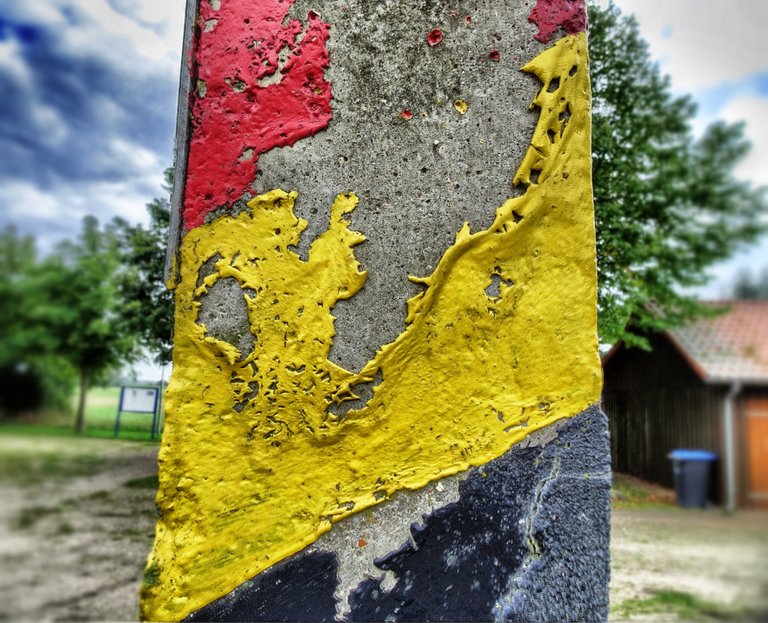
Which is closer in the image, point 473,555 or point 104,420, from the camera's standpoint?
point 473,555

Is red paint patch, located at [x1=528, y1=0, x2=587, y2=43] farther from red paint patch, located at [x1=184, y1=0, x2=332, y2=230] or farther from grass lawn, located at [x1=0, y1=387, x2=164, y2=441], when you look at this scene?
grass lawn, located at [x1=0, y1=387, x2=164, y2=441]

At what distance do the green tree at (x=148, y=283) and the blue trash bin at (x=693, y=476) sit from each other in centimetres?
234

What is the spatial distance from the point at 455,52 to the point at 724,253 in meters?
1.65

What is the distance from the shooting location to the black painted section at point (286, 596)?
0.82 m

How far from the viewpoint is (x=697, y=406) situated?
7.22 ft

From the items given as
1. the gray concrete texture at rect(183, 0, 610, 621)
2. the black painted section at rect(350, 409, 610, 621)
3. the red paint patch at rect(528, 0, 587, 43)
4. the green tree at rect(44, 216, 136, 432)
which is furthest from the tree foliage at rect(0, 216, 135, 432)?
the red paint patch at rect(528, 0, 587, 43)

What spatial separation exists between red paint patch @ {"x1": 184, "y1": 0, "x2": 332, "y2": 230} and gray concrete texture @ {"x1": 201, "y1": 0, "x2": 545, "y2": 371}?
0.10ft

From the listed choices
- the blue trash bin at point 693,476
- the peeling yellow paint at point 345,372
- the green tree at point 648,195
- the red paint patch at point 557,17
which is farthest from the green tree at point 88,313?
the blue trash bin at point 693,476

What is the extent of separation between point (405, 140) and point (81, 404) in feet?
3.50

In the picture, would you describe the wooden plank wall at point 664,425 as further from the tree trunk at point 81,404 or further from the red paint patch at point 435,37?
the tree trunk at point 81,404

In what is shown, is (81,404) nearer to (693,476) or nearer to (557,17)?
(557,17)

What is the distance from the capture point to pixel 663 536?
2059mm

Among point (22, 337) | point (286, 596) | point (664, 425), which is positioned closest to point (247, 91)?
point (22, 337)

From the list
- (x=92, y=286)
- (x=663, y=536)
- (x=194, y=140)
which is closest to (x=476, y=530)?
(x=194, y=140)
